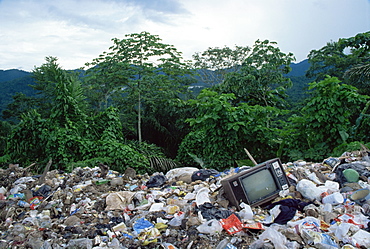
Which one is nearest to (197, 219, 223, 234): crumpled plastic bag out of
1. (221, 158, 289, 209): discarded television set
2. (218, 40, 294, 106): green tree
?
(221, 158, 289, 209): discarded television set

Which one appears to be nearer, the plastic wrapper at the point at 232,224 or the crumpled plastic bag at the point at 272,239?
the crumpled plastic bag at the point at 272,239

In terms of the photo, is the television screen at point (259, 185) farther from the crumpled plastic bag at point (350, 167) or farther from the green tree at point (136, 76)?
the green tree at point (136, 76)

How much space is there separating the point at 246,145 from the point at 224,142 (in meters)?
0.49

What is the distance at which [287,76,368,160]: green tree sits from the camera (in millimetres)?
5266

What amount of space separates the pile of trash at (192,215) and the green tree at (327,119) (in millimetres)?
1329

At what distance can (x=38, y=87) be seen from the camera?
44.2 ft

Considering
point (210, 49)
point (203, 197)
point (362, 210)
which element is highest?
point (210, 49)

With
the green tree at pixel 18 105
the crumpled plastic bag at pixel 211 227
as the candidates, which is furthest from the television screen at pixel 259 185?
the green tree at pixel 18 105

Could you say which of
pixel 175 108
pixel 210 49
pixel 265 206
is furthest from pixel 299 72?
pixel 265 206

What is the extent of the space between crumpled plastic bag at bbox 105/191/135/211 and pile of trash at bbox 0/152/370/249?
10 millimetres

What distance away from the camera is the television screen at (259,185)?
2912 mm

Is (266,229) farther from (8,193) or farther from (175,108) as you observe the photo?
(175,108)

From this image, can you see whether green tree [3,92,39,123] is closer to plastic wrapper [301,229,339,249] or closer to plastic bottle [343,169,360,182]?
plastic bottle [343,169,360,182]

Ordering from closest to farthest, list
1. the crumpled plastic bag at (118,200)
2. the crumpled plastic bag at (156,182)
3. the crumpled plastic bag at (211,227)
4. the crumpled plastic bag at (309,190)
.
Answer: the crumpled plastic bag at (211,227) < the crumpled plastic bag at (309,190) < the crumpled plastic bag at (118,200) < the crumpled plastic bag at (156,182)
